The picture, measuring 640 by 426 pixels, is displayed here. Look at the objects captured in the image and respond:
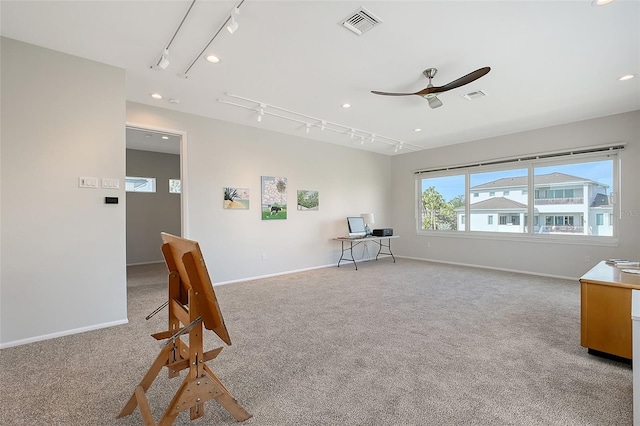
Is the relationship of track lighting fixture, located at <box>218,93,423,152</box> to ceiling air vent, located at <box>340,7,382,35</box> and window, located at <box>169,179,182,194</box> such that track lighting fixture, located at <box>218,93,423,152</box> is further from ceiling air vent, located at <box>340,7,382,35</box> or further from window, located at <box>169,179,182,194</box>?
window, located at <box>169,179,182,194</box>

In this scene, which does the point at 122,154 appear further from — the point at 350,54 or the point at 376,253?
the point at 376,253

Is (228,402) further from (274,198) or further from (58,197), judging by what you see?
(274,198)

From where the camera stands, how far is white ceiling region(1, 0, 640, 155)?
7.42 ft

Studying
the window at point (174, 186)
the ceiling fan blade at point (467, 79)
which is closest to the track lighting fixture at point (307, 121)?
the ceiling fan blade at point (467, 79)

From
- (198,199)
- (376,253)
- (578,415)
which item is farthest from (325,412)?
(376,253)

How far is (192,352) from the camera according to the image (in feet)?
4.84

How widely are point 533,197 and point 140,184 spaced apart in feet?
28.6

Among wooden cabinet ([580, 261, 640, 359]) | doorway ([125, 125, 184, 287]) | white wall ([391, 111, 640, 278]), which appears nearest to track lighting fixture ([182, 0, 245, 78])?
wooden cabinet ([580, 261, 640, 359])

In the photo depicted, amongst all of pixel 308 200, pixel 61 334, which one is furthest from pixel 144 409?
pixel 308 200

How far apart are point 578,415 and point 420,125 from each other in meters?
4.55

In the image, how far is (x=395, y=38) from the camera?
8.50ft

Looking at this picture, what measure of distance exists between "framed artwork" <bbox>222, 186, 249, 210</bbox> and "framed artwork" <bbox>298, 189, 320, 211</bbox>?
1195 millimetres

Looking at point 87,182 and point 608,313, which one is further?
point 87,182

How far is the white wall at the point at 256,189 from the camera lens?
4.56 m
